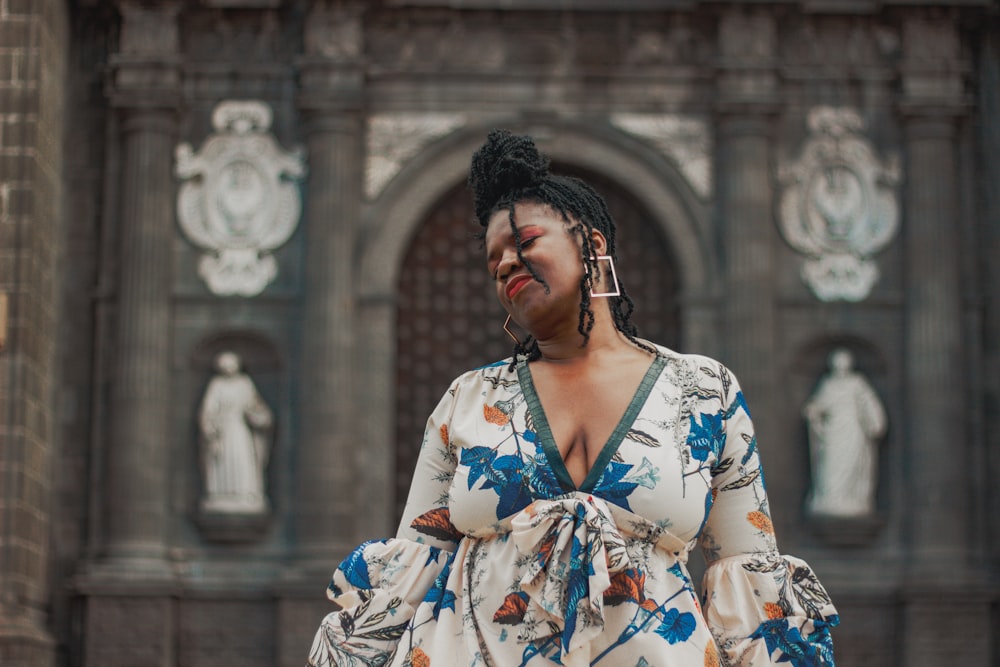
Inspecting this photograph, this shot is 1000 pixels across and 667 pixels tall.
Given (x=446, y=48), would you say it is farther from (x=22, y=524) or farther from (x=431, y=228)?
(x=22, y=524)

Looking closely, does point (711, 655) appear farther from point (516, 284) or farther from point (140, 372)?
point (140, 372)

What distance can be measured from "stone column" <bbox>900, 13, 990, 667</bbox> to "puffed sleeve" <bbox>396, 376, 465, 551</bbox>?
562 inches

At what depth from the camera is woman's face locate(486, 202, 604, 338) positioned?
11.4 ft

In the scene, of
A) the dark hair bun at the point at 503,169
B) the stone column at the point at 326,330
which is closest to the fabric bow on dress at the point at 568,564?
the dark hair bun at the point at 503,169

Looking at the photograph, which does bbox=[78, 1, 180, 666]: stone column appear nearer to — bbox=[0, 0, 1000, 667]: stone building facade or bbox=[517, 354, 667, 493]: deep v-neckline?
bbox=[0, 0, 1000, 667]: stone building facade

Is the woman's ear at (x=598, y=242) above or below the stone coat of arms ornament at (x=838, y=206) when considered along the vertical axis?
below

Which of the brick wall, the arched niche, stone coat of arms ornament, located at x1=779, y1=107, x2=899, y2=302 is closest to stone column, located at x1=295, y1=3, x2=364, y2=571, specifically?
the arched niche

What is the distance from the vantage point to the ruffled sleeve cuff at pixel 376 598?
349 cm

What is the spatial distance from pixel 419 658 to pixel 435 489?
14.6 inches

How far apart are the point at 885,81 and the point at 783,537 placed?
500 centimetres

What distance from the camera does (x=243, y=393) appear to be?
1762 centimetres

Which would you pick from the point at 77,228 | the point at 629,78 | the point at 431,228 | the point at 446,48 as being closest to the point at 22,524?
the point at 77,228

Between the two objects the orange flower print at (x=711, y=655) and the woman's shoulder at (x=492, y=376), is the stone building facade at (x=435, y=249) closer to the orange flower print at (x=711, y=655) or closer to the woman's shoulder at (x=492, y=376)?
the woman's shoulder at (x=492, y=376)

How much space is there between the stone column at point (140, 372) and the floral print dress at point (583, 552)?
45.4 feet
